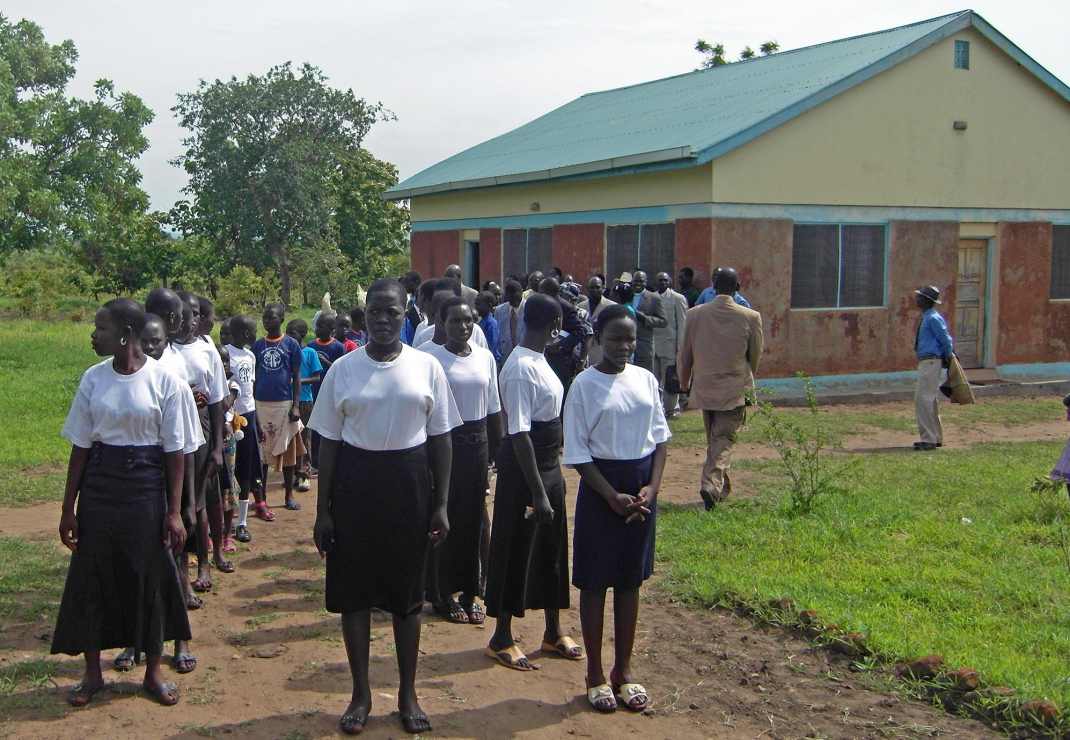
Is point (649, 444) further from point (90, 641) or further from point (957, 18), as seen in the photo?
point (957, 18)

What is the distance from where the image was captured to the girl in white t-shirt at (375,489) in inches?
152

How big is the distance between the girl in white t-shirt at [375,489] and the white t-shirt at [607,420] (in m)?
0.58

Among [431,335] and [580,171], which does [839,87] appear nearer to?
[580,171]

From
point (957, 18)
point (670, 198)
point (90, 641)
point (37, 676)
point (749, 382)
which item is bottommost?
point (37, 676)

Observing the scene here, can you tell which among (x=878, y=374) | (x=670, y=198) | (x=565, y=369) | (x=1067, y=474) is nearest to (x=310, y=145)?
(x=670, y=198)

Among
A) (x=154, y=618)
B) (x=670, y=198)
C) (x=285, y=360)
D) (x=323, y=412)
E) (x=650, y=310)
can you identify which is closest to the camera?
(x=323, y=412)

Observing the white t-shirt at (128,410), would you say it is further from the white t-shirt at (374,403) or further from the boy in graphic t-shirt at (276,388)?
the boy in graphic t-shirt at (276,388)

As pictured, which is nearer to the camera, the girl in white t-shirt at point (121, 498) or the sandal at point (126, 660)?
the girl in white t-shirt at point (121, 498)

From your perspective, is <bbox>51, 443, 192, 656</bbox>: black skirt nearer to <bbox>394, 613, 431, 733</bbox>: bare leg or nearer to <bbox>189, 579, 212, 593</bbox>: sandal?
<bbox>394, 613, 431, 733</bbox>: bare leg

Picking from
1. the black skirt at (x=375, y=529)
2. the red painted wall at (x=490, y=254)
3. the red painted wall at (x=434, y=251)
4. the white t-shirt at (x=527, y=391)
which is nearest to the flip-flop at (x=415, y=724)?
the black skirt at (x=375, y=529)

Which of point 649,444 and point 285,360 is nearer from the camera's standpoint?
point 649,444

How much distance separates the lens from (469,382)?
5.00 meters

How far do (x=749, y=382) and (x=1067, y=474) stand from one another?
2.16 meters

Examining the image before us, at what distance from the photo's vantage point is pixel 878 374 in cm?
1432
